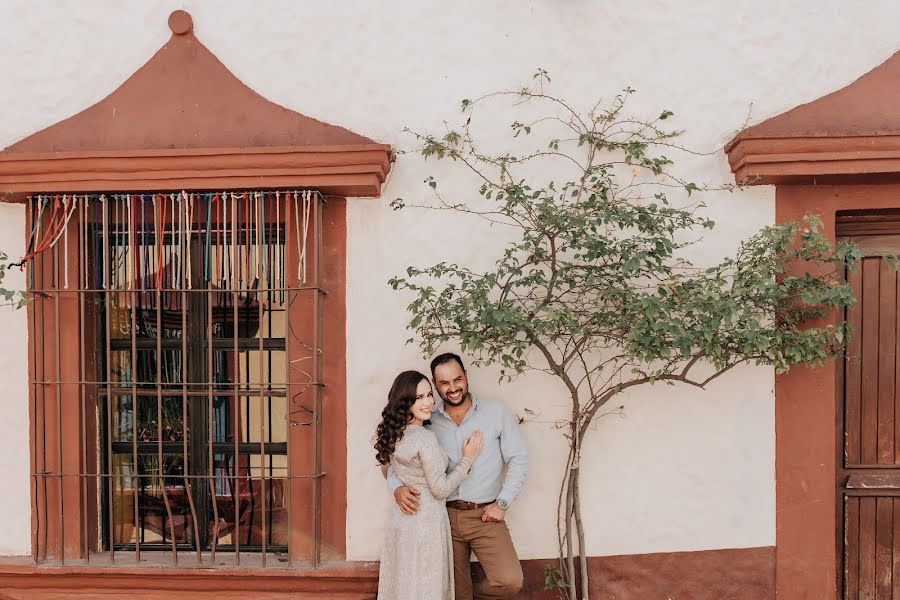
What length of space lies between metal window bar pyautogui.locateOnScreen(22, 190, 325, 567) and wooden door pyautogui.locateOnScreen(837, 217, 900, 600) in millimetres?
2788

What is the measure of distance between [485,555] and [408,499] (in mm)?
505

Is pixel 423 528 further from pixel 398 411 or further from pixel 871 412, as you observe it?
pixel 871 412

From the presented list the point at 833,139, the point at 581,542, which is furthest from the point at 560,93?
the point at 581,542

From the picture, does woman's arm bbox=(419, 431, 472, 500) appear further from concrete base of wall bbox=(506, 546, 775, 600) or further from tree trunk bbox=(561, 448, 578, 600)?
concrete base of wall bbox=(506, 546, 775, 600)

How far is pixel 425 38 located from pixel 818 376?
2.69 meters

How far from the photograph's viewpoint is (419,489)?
158 inches

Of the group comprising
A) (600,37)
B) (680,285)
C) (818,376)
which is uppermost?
(600,37)

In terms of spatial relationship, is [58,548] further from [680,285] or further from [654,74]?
[654,74]

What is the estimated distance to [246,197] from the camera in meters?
4.44

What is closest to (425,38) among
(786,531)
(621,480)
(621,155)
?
(621,155)

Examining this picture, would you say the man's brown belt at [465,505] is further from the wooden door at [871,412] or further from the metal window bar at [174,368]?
the wooden door at [871,412]

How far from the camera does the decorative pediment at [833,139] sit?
418 centimetres

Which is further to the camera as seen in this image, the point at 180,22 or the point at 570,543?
the point at 180,22

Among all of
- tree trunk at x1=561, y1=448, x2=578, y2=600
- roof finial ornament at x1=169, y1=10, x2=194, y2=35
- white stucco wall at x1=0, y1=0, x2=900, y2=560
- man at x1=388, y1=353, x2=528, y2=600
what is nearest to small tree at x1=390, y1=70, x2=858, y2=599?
tree trunk at x1=561, y1=448, x2=578, y2=600
